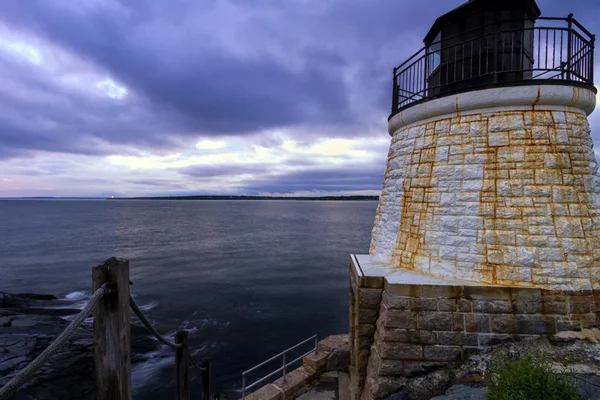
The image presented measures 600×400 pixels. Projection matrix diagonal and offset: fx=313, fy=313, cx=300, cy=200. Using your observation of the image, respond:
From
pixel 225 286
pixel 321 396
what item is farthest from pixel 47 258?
pixel 321 396

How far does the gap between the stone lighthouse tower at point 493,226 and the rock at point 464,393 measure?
396 mm

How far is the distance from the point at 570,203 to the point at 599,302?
1563 millimetres

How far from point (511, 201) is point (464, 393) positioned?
3.05 meters

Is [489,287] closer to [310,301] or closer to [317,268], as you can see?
[310,301]

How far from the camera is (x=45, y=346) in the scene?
1302 centimetres

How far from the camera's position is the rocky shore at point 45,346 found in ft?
35.9

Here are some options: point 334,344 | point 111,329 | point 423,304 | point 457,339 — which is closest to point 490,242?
point 423,304

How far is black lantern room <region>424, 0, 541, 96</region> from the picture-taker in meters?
6.01

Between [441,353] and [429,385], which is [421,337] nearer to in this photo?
[441,353]

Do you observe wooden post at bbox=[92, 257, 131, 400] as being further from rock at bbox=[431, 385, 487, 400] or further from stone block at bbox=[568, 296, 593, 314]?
stone block at bbox=[568, 296, 593, 314]

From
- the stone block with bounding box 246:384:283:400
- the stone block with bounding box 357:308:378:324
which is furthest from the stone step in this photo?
the stone block with bounding box 357:308:378:324

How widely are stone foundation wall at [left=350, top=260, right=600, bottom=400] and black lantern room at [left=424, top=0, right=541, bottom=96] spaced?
3.77 m

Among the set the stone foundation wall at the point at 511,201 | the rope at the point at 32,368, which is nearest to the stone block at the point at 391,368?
the stone foundation wall at the point at 511,201

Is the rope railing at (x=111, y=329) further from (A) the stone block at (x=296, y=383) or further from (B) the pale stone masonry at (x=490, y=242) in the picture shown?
(A) the stone block at (x=296, y=383)
